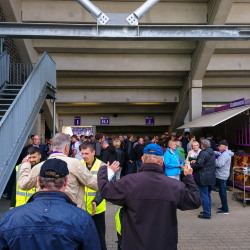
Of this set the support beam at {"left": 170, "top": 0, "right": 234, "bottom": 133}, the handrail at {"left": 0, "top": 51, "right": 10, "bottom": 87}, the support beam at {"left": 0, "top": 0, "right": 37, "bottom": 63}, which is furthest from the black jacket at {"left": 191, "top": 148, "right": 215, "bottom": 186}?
the support beam at {"left": 0, "top": 0, "right": 37, "bottom": 63}

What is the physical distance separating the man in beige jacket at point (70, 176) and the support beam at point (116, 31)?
151 inches

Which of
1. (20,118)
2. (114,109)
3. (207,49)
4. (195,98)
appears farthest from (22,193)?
(114,109)

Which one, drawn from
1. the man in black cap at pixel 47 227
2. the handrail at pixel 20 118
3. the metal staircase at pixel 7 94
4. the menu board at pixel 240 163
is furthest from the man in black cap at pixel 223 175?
the metal staircase at pixel 7 94

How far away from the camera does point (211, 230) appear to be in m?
5.15

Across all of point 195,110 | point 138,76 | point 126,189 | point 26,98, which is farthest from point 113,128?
point 126,189

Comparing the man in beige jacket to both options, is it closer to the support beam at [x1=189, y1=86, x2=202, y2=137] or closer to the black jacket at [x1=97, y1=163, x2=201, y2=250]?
the black jacket at [x1=97, y1=163, x2=201, y2=250]

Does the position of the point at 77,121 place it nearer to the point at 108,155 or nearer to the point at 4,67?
the point at 4,67

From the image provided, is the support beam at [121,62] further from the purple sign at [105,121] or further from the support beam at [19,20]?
the purple sign at [105,121]

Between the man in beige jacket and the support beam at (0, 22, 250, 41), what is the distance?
3.82 m

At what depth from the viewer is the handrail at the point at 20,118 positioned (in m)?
5.27

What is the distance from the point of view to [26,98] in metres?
6.73

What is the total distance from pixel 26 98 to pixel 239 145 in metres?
7.60

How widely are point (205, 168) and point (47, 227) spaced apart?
4.92 meters

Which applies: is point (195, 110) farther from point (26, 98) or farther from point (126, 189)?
point (126, 189)
